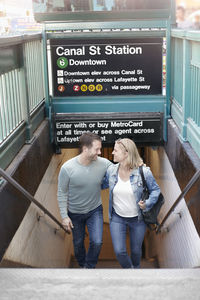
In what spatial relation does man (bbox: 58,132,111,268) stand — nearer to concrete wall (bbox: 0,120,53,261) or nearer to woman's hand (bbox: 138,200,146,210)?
concrete wall (bbox: 0,120,53,261)

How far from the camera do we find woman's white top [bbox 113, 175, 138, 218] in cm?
448

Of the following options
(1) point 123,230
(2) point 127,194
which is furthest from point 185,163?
(1) point 123,230

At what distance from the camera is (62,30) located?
23.7 ft

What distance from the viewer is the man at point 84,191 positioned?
467cm

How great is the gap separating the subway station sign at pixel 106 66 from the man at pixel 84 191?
8.96 feet

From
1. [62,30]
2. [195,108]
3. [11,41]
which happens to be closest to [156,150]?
[62,30]

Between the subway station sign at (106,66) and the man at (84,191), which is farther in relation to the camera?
the subway station sign at (106,66)

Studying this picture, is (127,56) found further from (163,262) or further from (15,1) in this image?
(15,1)

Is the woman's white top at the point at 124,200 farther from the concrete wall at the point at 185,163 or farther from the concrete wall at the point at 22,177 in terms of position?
the concrete wall at the point at 22,177

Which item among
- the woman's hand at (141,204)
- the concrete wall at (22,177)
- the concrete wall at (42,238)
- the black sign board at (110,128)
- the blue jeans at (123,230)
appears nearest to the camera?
the concrete wall at (22,177)

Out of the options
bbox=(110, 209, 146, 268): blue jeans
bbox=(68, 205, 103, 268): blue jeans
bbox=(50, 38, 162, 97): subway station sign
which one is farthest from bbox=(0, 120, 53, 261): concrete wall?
bbox=(110, 209, 146, 268): blue jeans

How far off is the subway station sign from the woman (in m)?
2.87

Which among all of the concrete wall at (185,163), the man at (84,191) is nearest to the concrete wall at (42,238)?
the man at (84,191)

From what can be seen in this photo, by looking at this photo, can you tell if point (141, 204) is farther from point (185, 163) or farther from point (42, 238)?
point (42, 238)
